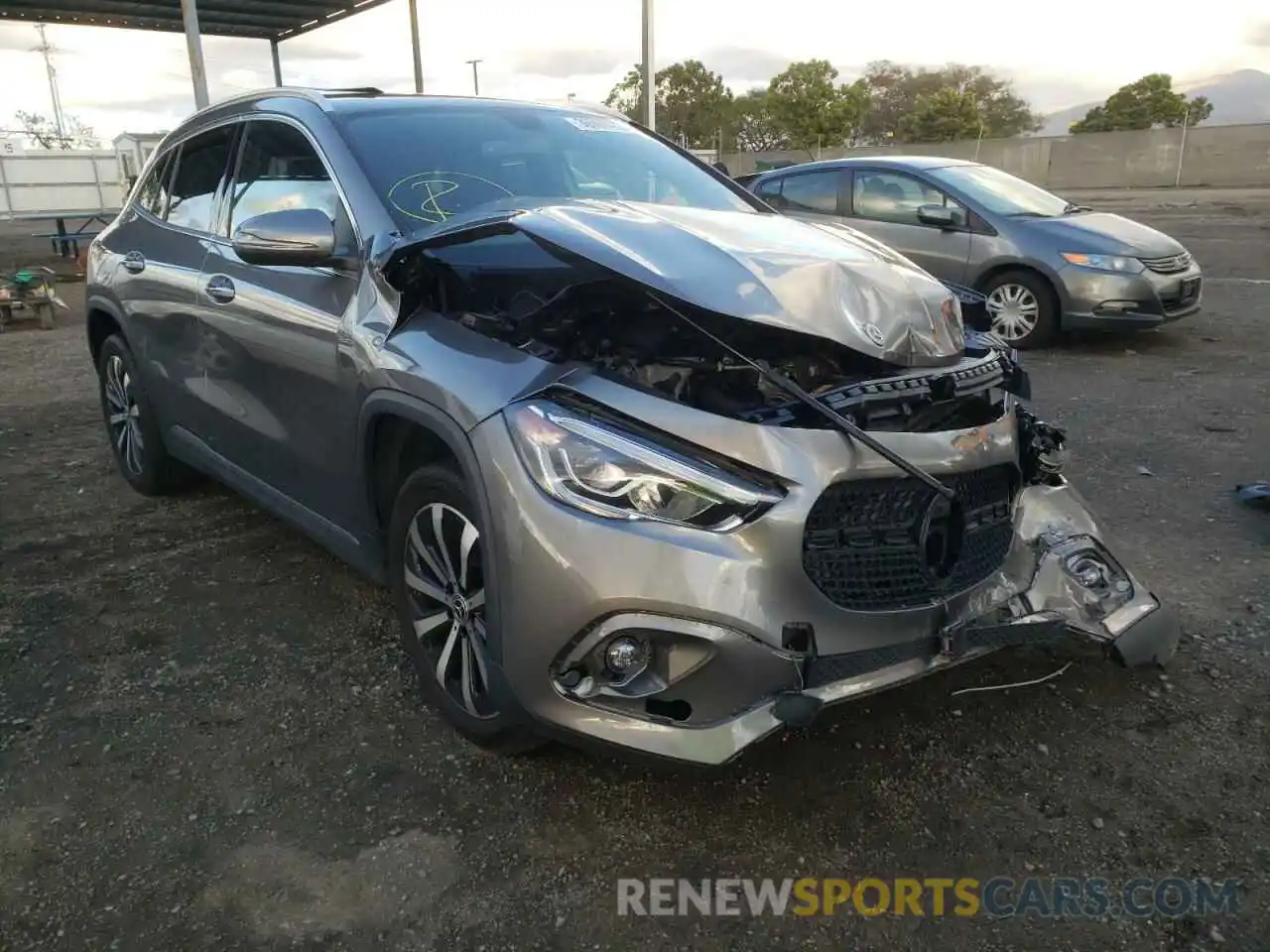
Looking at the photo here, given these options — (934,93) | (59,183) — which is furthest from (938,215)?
(934,93)

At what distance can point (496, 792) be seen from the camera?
8.46 ft

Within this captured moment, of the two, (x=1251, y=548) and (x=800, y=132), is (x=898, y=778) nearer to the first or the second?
(x=1251, y=548)

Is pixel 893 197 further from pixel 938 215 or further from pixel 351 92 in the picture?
pixel 351 92

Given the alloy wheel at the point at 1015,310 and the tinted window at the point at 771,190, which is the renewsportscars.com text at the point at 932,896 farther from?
the tinted window at the point at 771,190

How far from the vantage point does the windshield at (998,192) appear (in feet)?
27.7

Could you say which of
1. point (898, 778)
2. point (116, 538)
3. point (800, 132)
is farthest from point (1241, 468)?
point (800, 132)

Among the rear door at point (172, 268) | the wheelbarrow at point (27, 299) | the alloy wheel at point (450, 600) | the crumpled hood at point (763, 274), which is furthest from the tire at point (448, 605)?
the wheelbarrow at point (27, 299)

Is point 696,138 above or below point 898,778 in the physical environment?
above

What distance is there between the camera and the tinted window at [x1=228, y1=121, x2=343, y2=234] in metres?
3.25

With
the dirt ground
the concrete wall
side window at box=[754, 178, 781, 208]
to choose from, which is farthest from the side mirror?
the concrete wall

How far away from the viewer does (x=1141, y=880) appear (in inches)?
87.4

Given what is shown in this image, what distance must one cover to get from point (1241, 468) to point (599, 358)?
4045 mm

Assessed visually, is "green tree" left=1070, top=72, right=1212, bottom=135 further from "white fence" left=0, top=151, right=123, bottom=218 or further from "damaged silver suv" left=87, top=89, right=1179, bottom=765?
"damaged silver suv" left=87, top=89, right=1179, bottom=765

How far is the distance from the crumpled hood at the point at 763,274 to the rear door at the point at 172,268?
1.84 m
